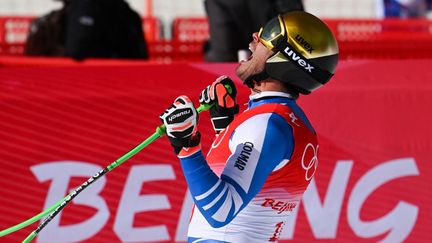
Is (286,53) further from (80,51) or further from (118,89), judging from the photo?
(80,51)

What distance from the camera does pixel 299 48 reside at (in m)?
3.72

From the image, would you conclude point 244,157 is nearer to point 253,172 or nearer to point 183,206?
point 253,172

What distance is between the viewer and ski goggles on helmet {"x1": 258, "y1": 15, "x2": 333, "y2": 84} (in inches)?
146

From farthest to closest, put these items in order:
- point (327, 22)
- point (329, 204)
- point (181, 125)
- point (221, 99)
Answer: point (327, 22)
point (329, 204)
point (221, 99)
point (181, 125)

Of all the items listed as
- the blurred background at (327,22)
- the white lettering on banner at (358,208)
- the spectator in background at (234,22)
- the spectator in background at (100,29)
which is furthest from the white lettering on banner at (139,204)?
the blurred background at (327,22)

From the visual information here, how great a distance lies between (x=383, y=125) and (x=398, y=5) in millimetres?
8617

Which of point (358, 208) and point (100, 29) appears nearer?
point (358, 208)

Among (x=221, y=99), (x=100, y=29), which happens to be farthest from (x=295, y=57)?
(x=100, y=29)

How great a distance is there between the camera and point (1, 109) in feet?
18.1

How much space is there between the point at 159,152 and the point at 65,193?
1.86 ft

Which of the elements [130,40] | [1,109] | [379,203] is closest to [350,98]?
[379,203]

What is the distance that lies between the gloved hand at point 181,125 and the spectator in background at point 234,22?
174 inches

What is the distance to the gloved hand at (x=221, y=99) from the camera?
4230 millimetres

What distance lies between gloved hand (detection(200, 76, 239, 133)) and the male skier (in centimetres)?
38
